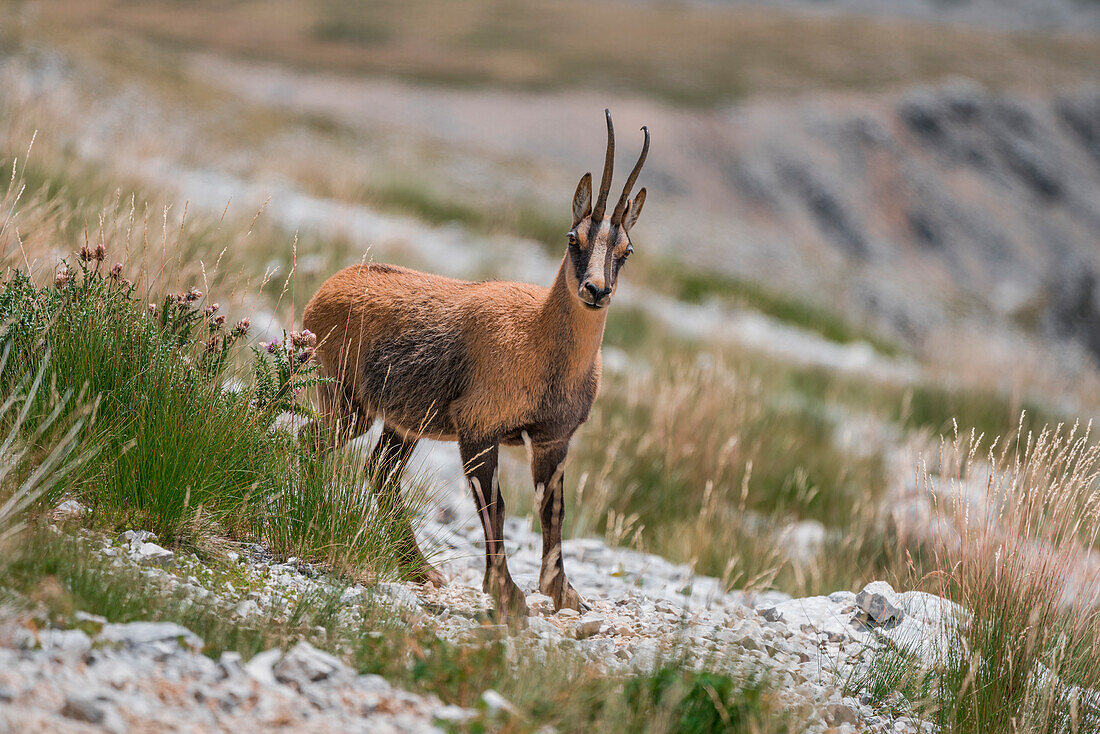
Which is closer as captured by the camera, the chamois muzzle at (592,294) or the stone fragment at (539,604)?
the chamois muzzle at (592,294)

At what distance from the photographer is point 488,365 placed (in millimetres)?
4418

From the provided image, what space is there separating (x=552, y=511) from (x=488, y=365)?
2.64 feet

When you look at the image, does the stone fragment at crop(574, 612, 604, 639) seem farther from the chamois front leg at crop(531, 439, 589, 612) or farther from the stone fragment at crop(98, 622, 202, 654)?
the stone fragment at crop(98, 622, 202, 654)

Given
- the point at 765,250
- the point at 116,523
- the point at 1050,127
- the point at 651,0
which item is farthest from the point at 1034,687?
the point at 651,0

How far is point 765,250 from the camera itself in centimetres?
2892

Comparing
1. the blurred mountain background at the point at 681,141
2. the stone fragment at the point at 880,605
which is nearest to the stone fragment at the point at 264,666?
the stone fragment at the point at 880,605

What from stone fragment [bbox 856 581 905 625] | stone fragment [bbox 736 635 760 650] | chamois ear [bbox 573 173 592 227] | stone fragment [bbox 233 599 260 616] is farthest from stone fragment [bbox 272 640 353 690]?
stone fragment [bbox 856 581 905 625]

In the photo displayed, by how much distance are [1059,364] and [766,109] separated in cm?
2966

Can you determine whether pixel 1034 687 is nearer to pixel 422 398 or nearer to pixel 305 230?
pixel 422 398

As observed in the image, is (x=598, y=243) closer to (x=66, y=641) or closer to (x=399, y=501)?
(x=399, y=501)

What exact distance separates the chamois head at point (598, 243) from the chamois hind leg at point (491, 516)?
35.7 inches

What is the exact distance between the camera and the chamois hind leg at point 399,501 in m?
4.29

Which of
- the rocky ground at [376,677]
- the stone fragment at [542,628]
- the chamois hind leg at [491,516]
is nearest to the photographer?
the rocky ground at [376,677]

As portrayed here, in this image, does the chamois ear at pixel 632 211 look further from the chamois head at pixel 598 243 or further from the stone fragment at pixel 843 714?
the stone fragment at pixel 843 714
